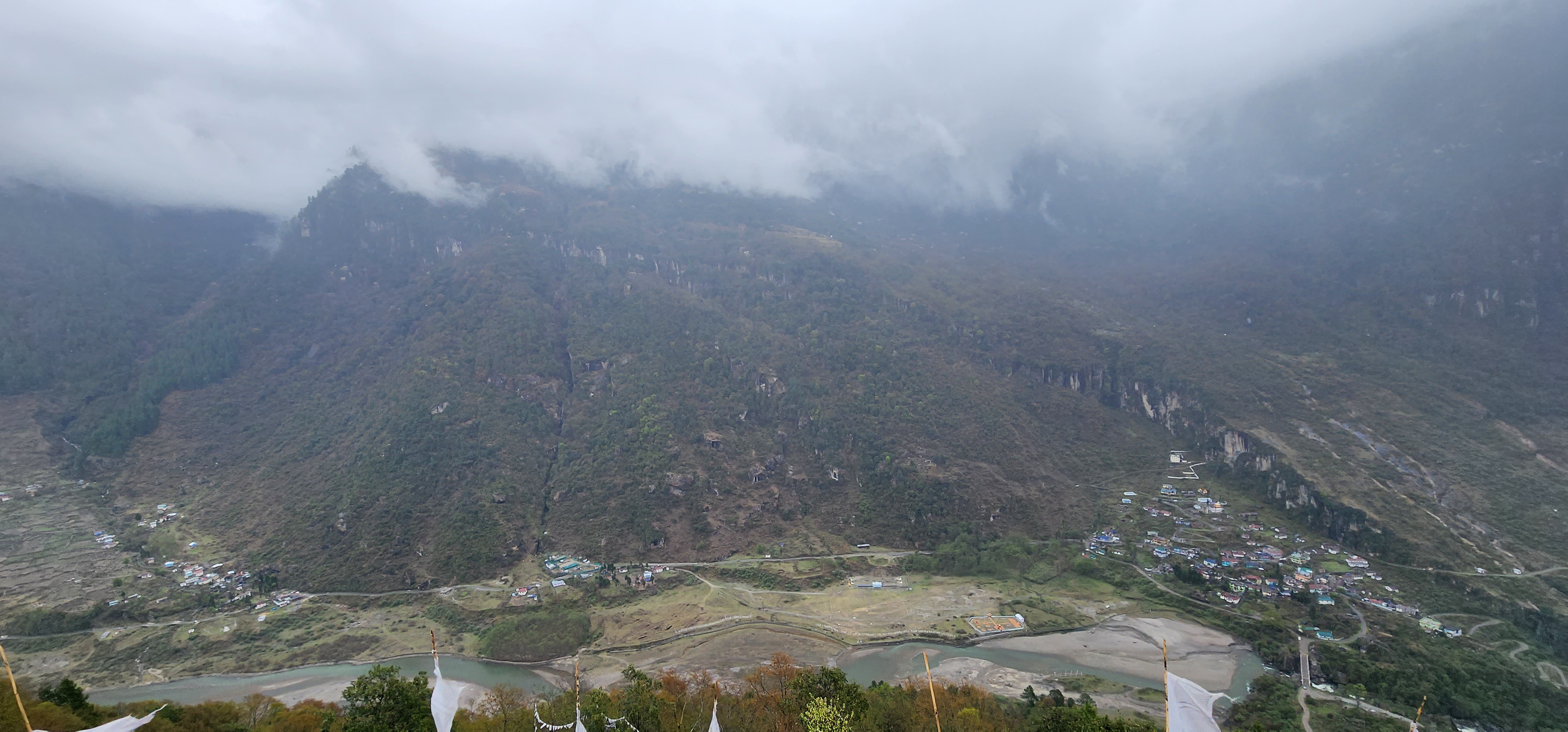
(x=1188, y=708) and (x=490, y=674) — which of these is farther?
(x=490, y=674)

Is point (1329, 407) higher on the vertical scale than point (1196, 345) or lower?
lower

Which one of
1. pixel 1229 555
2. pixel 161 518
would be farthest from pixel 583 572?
pixel 1229 555

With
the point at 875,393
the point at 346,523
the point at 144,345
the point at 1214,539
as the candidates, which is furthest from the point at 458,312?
the point at 1214,539

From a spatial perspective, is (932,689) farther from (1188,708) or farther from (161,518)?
(161,518)

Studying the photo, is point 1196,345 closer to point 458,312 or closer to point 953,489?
point 953,489

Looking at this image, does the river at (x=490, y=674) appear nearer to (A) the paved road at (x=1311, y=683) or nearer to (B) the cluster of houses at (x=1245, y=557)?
(A) the paved road at (x=1311, y=683)
